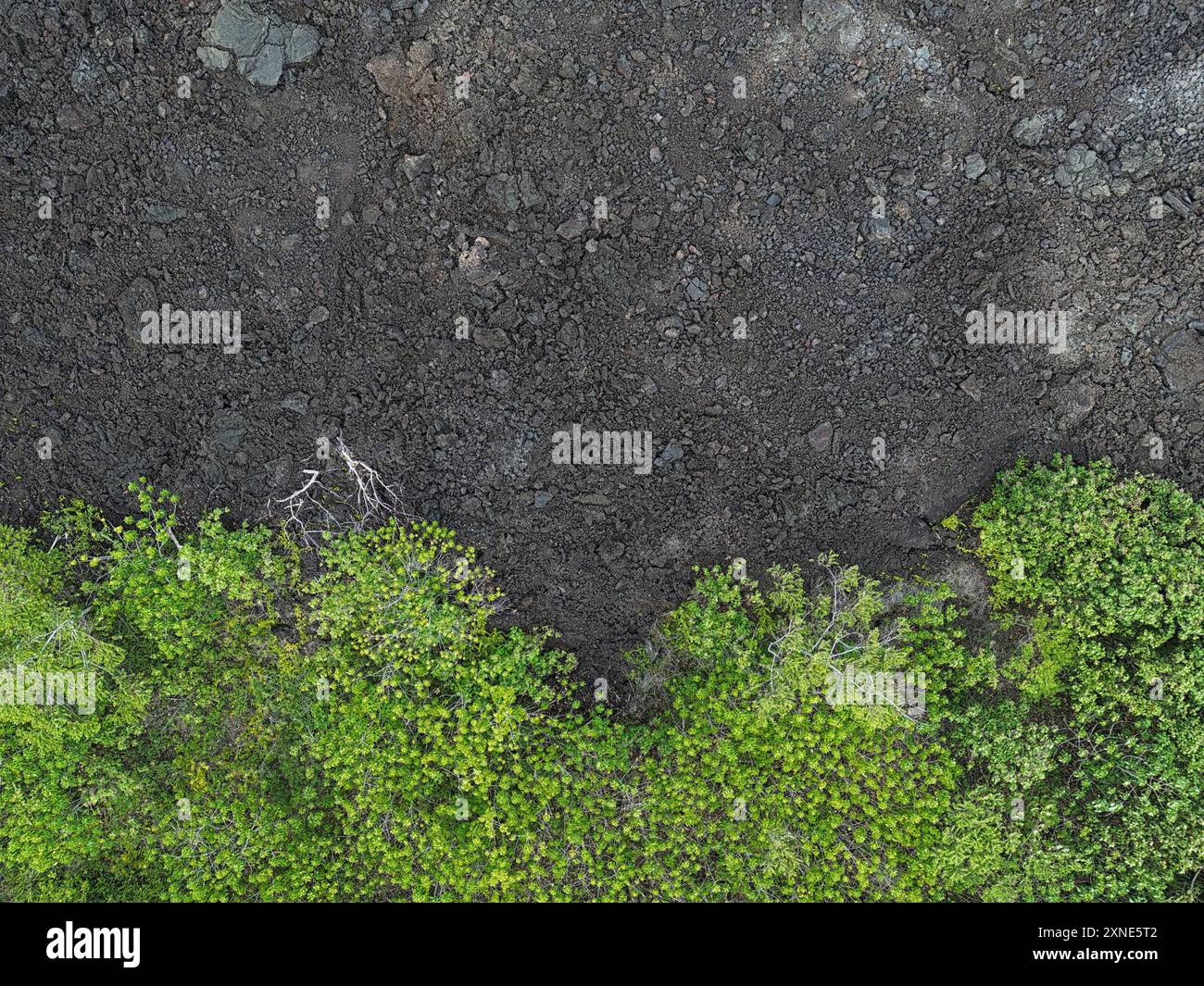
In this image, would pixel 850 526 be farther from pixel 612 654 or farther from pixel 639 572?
pixel 612 654

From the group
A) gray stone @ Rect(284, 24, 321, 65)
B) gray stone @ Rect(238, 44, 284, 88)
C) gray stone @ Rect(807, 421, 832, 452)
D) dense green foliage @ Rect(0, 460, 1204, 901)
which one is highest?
gray stone @ Rect(284, 24, 321, 65)

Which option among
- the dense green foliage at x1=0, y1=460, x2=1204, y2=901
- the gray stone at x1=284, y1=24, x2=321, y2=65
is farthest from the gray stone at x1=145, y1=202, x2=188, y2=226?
the dense green foliage at x1=0, y1=460, x2=1204, y2=901

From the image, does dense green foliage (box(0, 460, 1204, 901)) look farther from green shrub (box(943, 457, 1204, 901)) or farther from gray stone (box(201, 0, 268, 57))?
gray stone (box(201, 0, 268, 57))

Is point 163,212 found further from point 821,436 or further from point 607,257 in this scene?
point 821,436

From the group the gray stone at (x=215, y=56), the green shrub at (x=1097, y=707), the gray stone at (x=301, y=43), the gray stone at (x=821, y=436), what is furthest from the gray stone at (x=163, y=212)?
the green shrub at (x=1097, y=707)

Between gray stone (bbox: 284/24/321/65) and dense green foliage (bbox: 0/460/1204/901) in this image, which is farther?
gray stone (bbox: 284/24/321/65)

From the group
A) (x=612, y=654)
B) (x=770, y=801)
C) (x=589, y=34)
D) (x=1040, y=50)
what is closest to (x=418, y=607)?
(x=612, y=654)

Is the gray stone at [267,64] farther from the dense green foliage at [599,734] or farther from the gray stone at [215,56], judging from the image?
the dense green foliage at [599,734]
